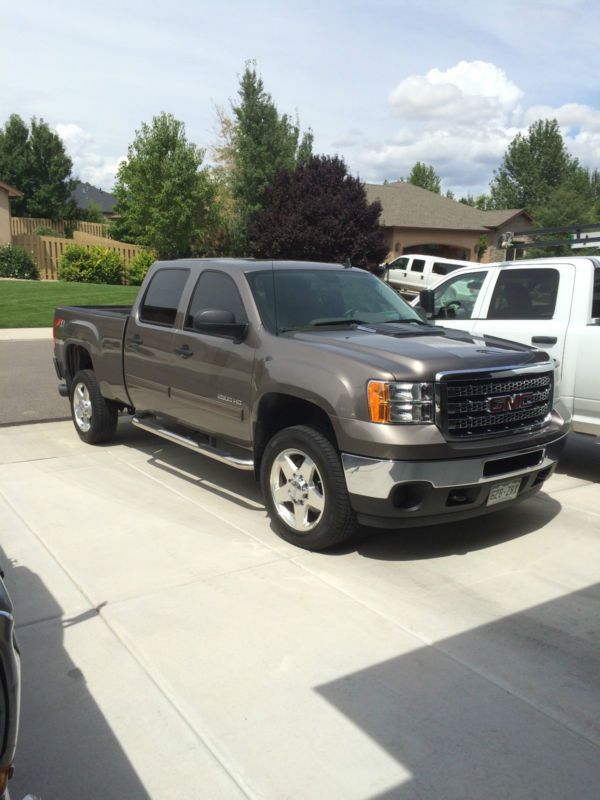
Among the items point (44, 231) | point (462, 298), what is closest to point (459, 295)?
point (462, 298)

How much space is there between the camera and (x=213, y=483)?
6609 mm

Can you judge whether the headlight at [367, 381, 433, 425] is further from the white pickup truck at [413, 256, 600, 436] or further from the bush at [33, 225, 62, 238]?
the bush at [33, 225, 62, 238]

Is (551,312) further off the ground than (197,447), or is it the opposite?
(551,312)

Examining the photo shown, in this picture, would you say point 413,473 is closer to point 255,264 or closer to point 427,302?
point 255,264

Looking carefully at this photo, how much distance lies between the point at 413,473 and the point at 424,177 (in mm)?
74877

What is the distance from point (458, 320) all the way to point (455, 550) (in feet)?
11.5

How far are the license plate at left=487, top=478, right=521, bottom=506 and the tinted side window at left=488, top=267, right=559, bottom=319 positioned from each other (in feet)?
8.98

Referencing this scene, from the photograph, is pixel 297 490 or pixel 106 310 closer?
pixel 297 490

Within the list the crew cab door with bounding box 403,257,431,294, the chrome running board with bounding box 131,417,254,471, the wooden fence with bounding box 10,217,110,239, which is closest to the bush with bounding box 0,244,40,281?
the wooden fence with bounding box 10,217,110,239

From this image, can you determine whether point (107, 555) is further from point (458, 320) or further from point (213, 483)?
point (458, 320)

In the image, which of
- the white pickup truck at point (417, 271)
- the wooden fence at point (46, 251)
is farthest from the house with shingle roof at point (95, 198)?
the white pickup truck at point (417, 271)

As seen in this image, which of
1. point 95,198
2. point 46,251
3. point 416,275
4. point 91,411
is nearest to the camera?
point 91,411

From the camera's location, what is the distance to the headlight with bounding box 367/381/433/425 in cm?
446

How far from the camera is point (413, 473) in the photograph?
4.41 metres
